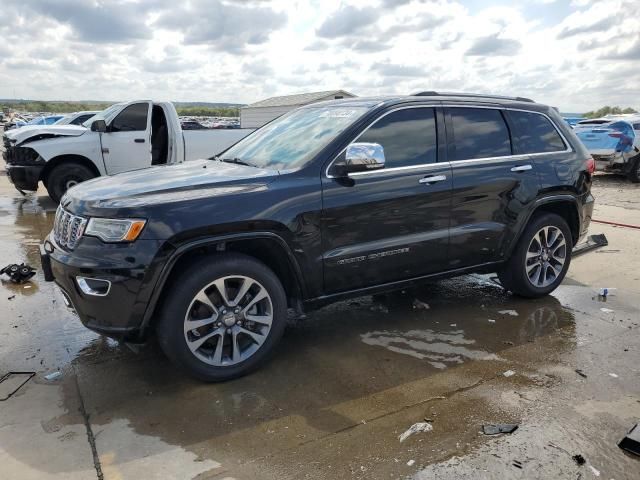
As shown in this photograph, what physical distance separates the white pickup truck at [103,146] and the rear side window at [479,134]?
566 centimetres

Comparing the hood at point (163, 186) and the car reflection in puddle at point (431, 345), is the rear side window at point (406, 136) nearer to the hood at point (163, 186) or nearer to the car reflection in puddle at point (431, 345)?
the hood at point (163, 186)

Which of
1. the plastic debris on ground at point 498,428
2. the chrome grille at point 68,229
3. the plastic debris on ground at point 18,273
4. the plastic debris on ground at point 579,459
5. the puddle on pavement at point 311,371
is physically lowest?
the plastic debris on ground at point 579,459

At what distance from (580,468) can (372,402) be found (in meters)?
1.20

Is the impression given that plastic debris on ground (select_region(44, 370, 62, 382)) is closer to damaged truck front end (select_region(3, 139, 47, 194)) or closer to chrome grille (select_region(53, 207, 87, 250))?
chrome grille (select_region(53, 207, 87, 250))

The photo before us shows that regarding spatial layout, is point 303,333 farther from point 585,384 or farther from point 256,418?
point 585,384

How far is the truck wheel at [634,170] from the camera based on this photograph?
1445cm

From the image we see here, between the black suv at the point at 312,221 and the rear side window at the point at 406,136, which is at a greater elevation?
the rear side window at the point at 406,136

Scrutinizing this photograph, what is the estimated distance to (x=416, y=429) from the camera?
10.1ft

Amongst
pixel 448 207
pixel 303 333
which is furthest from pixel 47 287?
pixel 448 207

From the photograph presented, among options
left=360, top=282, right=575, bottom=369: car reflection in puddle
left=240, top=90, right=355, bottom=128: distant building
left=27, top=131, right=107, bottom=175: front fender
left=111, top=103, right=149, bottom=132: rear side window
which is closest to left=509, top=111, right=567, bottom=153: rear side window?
left=360, top=282, right=575, bottom=369: car reflection in puddle

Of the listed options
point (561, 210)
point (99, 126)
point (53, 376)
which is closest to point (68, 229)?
point (53, 376)

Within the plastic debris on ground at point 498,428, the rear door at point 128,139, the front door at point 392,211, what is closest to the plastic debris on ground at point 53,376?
the front door at point 392,211

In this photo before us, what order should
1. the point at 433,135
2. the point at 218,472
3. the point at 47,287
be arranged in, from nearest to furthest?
the point at 218,472 → the point at 433,135 → the point at 47,287

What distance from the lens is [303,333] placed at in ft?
14.5
